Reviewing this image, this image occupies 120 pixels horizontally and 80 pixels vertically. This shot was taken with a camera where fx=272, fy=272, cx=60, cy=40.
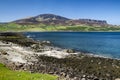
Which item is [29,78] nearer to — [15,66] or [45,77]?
[45,77]

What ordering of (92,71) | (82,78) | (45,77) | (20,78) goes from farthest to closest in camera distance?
(92,71) → (82,78) → (45,77) → (20,78)

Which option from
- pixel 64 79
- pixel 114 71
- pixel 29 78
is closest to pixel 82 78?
pixel 64 79

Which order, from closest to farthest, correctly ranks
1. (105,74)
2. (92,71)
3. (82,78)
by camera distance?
(82,78), (105,74), (92,71)

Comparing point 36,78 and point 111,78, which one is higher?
point 36,78

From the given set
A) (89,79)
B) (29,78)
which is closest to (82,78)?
(89,79)

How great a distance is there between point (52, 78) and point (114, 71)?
1941 cm

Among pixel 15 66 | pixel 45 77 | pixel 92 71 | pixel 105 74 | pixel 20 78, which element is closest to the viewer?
pixel 20 78

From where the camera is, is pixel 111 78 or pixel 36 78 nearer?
pixel 36 78

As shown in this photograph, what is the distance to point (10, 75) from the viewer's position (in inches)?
1220

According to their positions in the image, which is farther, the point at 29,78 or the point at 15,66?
the point at 15,66

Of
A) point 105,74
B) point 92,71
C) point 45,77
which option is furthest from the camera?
point 92,71

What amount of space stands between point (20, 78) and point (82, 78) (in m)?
9.07

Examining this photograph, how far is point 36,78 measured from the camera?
30.3 meters

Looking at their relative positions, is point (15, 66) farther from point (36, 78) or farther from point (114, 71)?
point (114, 71)
